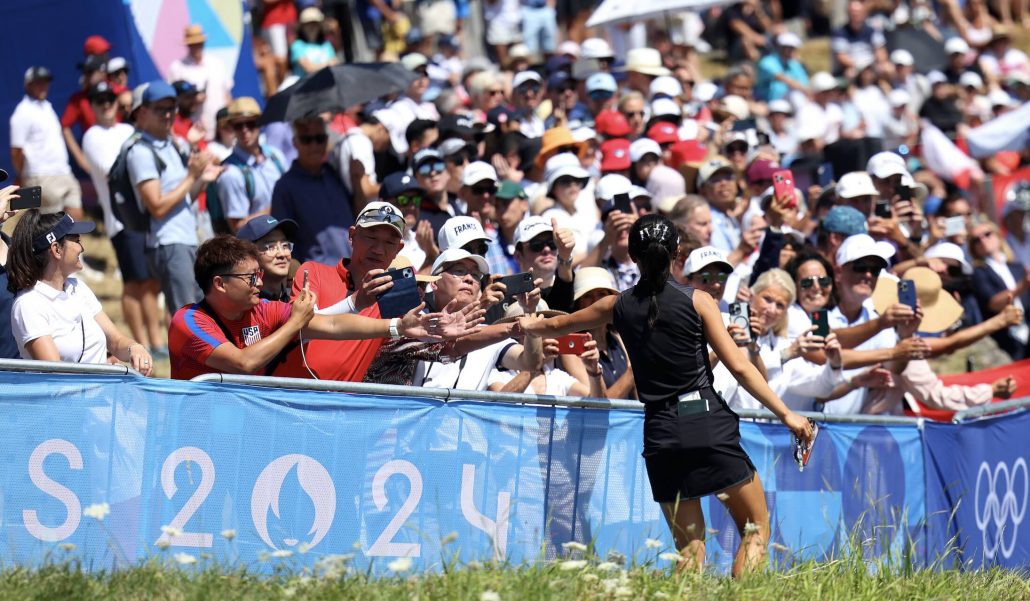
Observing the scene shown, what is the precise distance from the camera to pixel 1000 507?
9141 mm

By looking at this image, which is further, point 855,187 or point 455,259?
point 855,187

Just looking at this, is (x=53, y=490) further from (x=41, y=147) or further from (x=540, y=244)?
(x=41, y=147)

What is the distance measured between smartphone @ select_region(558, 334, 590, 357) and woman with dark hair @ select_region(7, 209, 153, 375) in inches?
74.0

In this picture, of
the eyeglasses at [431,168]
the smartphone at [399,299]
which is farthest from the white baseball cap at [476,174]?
the smartphone at [399,299]

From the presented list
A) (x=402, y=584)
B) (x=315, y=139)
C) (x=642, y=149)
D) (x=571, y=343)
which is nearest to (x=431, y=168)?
(x=315, y=139)

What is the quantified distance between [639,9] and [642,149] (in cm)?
443

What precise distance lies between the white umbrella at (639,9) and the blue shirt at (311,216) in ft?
22.3

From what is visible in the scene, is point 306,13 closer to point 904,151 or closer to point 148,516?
point 904,151

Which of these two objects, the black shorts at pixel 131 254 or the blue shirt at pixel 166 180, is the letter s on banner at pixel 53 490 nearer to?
the blue shirt at pixel 166 180

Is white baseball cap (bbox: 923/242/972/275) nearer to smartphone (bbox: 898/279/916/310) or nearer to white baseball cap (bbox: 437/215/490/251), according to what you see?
smartphone (bbox: 898/279/916/310)

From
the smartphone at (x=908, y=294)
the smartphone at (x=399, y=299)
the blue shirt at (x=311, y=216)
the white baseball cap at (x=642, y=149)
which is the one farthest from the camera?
the white baseball cap at (x=642, y=149)

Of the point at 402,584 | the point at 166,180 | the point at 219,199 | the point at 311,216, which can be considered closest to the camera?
the point at 402,584

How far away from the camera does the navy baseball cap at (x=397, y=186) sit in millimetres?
9352

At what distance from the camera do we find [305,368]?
7020 mm
